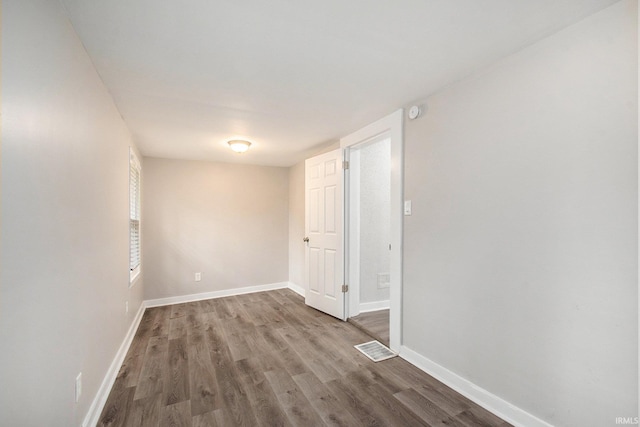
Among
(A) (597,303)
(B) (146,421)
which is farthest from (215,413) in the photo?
(A) (597,303)

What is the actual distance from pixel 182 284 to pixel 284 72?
379 cm

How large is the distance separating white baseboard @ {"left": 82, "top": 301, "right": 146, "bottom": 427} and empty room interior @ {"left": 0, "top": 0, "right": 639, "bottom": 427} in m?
0.03

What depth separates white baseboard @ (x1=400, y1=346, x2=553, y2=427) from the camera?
65.6 inches

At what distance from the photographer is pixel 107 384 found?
80.8 inches

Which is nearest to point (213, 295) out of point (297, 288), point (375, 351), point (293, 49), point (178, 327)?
point (178, 327)

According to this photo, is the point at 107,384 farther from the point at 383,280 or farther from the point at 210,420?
the point at 383,280

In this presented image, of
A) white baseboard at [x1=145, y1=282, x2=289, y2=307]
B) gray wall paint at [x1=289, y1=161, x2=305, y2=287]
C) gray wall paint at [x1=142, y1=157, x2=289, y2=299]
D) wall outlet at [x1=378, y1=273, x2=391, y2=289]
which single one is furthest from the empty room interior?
gray wall paint at [x1=289, y1=161, x2=305, y2=287]

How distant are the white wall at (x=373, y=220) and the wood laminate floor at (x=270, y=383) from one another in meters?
0.72

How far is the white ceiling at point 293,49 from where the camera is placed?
1.37 metres

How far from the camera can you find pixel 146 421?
5.85ft

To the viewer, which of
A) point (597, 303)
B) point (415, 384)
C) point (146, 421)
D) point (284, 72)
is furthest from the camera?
point (415, 384)

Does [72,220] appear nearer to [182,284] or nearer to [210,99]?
[210,99]

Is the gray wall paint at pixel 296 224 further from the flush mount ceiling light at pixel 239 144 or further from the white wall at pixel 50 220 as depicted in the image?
the white wall at pixel 50 220

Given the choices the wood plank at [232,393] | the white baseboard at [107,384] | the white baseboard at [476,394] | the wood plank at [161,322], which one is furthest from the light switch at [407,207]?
the wood plank at [161,322]
